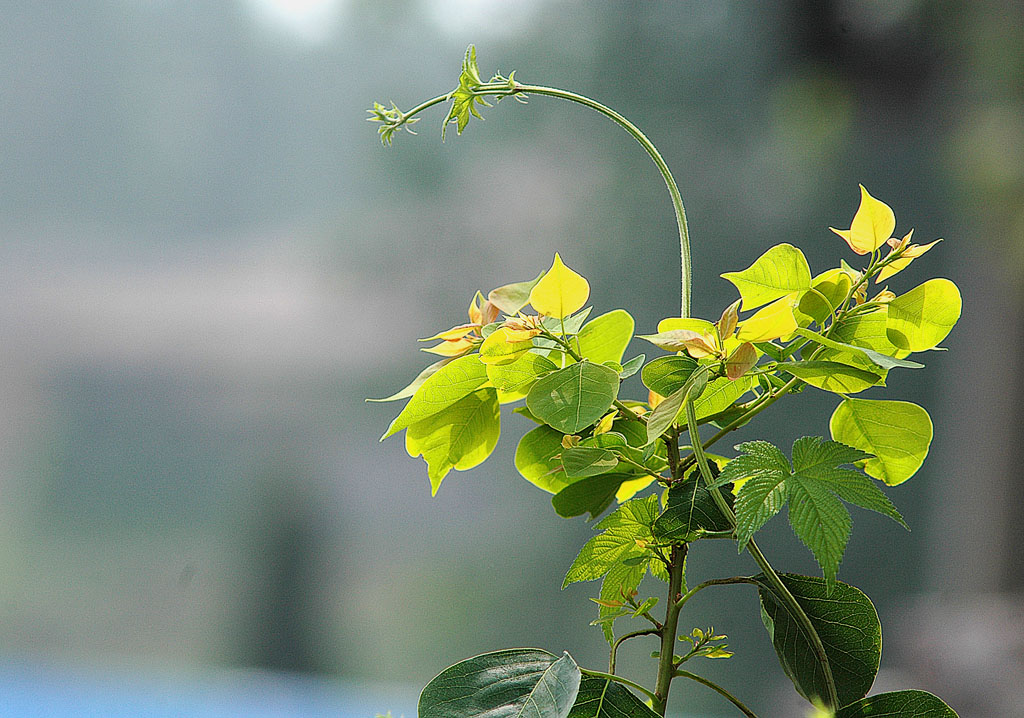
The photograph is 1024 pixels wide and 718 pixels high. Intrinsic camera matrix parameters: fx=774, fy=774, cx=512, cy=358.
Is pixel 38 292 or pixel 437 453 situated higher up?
pixel 38 292

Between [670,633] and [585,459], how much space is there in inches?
3.3

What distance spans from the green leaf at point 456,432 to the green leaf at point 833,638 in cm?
12

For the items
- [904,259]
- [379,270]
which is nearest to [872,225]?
[904,259]

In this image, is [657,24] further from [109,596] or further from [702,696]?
[109,596]

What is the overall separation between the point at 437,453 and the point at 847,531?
16cm

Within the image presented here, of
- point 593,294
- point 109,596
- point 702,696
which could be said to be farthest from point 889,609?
point 109,596

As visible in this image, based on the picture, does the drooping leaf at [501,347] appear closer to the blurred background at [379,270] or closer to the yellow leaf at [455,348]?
the yellow leaf at [455,348]

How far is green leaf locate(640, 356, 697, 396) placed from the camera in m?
0.27

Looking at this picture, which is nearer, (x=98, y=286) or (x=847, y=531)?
(x=847, y=531)

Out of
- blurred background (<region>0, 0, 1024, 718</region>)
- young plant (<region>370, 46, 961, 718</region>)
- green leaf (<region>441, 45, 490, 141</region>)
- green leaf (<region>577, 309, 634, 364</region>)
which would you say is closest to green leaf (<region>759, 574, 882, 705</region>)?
young plant (<region>370, 46, 961, 718</region>)

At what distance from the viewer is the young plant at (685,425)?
0.85ft

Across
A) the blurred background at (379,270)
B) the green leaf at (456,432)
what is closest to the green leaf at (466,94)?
the green leaf at (456,432)

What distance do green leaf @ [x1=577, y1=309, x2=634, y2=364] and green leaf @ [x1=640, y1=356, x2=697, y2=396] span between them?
0.16 ft

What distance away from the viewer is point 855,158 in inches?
69.4
